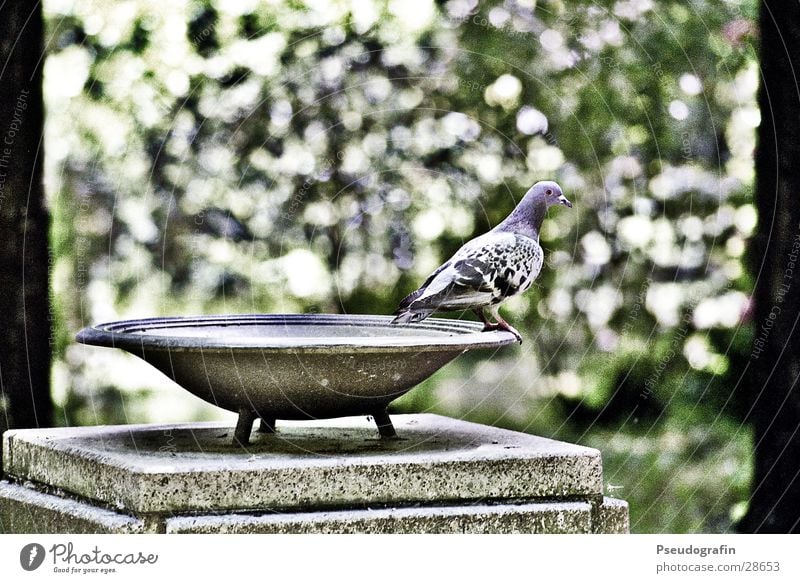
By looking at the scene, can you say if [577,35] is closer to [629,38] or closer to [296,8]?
[629,38]

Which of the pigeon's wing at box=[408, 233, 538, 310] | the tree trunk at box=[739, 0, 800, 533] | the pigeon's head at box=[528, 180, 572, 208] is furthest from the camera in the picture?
the tree trunk at box=[739, 0, 800, 533]

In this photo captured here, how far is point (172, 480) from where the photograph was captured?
128 inches

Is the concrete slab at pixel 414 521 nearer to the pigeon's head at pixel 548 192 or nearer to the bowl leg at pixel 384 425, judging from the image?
the bowl leg at pixel 384 425

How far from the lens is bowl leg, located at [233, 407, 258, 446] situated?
3.61m

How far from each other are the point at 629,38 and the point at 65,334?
116 inches

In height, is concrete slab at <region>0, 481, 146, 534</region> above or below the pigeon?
below

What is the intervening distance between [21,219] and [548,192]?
2203 mm

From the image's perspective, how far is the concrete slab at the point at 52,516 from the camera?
129 inches

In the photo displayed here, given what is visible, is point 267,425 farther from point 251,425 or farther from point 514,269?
point 514,269

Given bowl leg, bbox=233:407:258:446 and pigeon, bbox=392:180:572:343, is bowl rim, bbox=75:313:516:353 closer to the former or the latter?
pigeon, bbox=392:180:572:343

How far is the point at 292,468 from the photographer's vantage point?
132 inches

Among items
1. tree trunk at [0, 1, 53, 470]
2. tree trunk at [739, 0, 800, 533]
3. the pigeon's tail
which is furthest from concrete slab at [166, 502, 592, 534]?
tree trunk at [0, 1, 53, 470]

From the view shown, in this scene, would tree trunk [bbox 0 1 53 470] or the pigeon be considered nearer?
the pigeon
